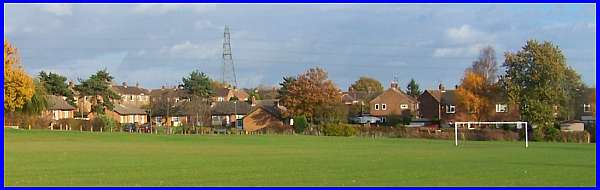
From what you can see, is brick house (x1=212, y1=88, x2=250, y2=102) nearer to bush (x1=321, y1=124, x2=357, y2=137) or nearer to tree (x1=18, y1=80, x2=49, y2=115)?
tree (x1=18, y1=80, x2=49, y2=115)

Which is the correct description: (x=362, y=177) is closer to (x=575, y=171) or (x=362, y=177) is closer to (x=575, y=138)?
(x=575, y=171)

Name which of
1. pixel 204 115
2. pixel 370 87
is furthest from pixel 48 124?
pixel 370 87

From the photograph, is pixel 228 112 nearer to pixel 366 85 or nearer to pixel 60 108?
pixel 60 108

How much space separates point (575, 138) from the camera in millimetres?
71625

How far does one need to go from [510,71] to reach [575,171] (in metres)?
58.3

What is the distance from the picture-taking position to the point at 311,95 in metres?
97.4

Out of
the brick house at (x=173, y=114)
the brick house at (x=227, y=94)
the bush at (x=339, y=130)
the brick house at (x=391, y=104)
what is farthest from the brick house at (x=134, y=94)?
the bush at (x=339, y=130)

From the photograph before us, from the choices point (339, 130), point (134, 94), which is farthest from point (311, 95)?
point (134, 94)

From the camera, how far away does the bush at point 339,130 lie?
83.1 metres

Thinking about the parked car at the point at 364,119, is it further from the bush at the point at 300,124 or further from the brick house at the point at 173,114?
the brick house at the point at 173,114

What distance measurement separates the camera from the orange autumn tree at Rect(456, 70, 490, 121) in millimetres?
89312

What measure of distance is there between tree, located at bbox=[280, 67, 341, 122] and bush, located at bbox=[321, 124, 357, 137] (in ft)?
40.0

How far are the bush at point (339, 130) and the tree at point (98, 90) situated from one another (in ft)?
133

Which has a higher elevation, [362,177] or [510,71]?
[510,71]
